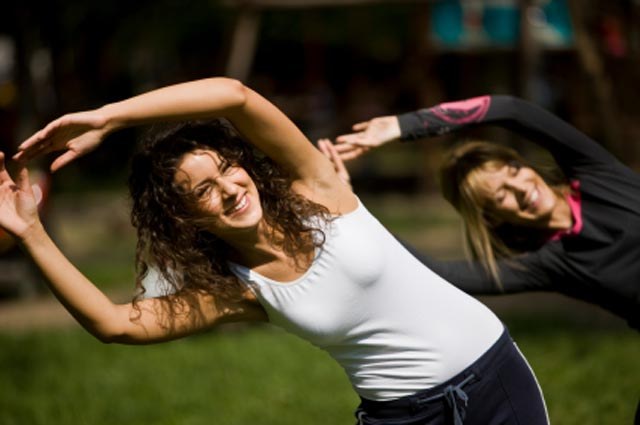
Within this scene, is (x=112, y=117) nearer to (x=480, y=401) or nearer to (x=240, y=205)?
(x=240, y=205)

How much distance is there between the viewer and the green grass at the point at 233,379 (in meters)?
4.68

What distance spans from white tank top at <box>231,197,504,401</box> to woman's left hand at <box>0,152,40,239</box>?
0.55 metres

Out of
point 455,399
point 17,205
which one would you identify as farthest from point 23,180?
point 455,399

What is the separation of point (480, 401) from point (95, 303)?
1023 mm

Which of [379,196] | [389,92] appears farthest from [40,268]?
[389,92]

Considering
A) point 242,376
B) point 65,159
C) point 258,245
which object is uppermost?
point 65,159

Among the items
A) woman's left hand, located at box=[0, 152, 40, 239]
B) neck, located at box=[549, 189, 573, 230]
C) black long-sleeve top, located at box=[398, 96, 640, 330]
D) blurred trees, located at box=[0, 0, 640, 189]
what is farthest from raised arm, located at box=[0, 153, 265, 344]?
blurred trees, located at box=[0, 0, 640, 189]

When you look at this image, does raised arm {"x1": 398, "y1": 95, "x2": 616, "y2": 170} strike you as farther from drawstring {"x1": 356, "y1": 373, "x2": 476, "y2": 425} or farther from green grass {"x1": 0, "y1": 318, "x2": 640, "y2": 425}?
green grass {"x1": 0, "y1": 318, "x2": 640, "y2": 425}

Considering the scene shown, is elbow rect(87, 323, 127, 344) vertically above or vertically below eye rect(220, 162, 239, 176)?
below

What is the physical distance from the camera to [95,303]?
232 centimetres

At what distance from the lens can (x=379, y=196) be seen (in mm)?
13805

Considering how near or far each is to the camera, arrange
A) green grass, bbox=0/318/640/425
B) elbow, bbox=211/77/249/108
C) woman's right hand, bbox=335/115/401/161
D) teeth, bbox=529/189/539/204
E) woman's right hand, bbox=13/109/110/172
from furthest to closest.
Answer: green grass, bbox=0/318/640/425, teeth, bbox=529/189/539/204, woman's right hand, bbox=335/115/401/161, elbow, bbox=211/77/249/108, woman's right hand, bbox=13/109/110/172

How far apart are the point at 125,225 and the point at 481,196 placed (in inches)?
357

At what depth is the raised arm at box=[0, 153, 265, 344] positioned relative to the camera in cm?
225
